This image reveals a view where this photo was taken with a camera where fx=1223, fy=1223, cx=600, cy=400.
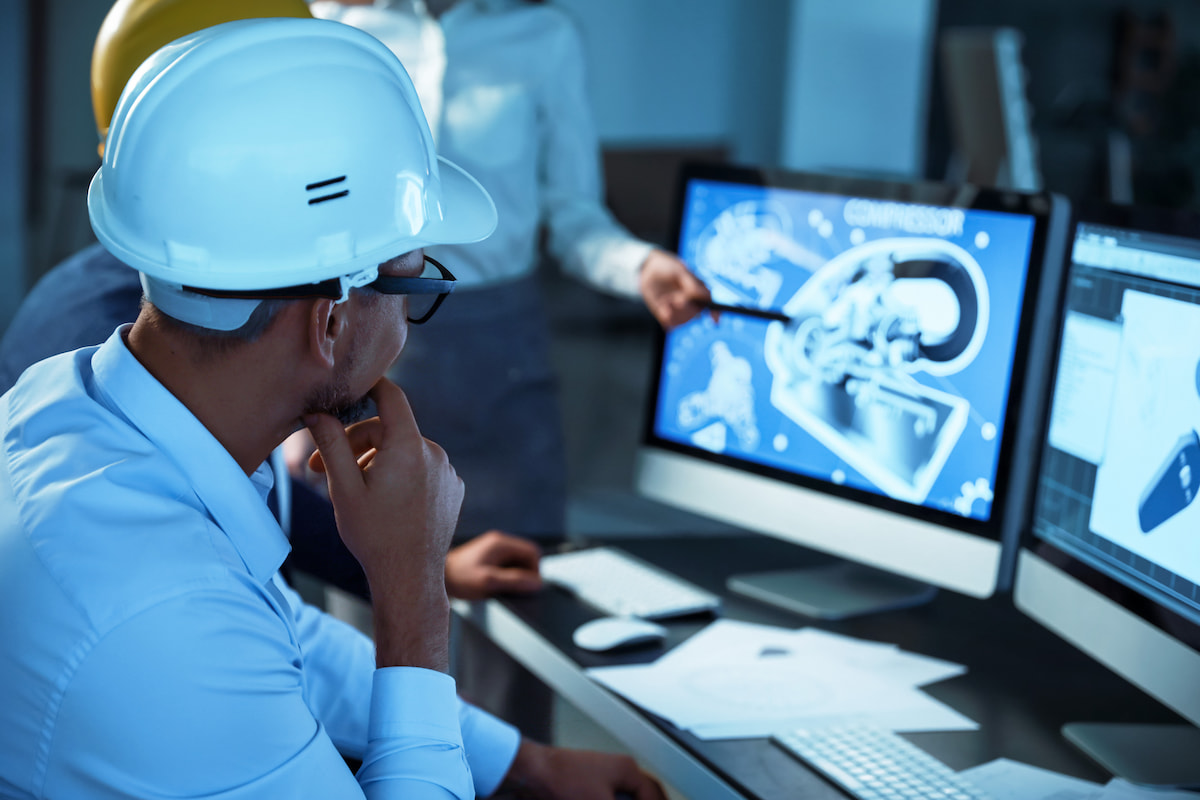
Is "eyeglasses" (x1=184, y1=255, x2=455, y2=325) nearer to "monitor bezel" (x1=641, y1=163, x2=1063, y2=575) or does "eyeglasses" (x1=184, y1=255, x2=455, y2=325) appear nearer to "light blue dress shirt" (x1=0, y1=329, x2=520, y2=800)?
"light blue dress shirt" (x1=0, y1=329, x2=520, y2=800)

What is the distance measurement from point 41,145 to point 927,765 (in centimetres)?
613

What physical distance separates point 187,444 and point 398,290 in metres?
0.20

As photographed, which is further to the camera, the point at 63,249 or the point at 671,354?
the point at 63,249

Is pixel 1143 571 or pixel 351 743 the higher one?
pixel 1143 571

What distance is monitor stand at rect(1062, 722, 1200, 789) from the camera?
1.15 meters

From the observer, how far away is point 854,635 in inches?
59.4

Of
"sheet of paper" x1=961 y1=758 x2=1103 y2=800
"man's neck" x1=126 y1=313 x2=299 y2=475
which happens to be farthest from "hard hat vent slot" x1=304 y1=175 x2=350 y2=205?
"sheet of paper" x1=961 y1=758 x2=1103 y2=800

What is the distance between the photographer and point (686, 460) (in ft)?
5.72

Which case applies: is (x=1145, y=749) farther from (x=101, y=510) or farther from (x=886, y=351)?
(x=101, y=510)

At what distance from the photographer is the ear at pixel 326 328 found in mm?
920

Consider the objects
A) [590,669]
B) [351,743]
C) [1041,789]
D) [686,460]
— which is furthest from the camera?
[686,460]

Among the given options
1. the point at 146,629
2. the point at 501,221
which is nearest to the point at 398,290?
the point at 146,629

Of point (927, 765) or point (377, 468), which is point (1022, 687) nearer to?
point (927, 765)

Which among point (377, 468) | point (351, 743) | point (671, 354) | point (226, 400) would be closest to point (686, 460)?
point (671, 354)
